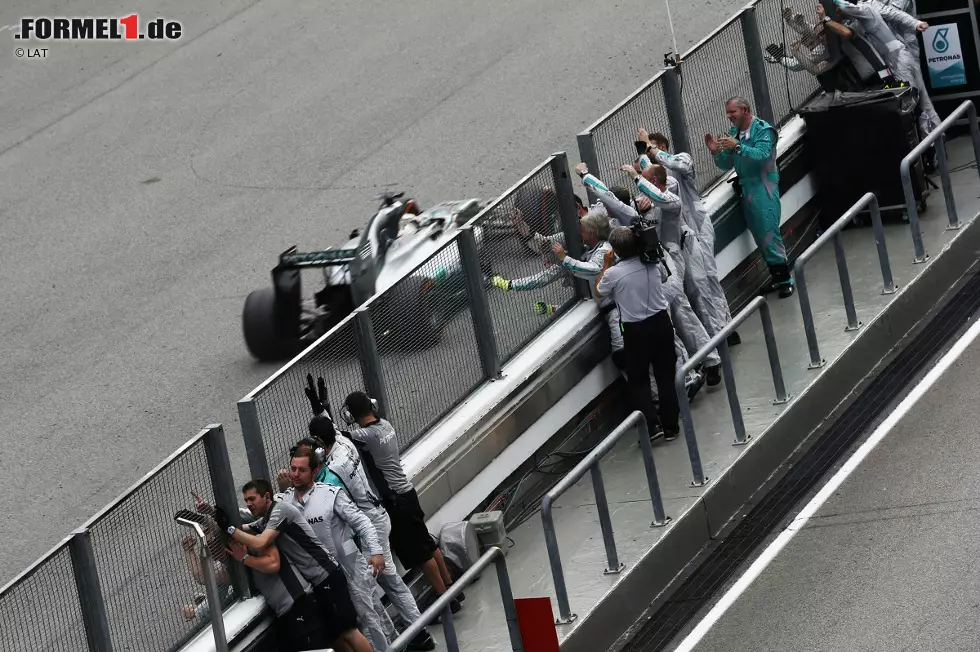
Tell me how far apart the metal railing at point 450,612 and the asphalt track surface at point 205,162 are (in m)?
5.01

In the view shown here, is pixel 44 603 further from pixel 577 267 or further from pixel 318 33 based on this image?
pixel 318 33

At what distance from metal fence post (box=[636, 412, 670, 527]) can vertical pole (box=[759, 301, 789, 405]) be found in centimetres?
180

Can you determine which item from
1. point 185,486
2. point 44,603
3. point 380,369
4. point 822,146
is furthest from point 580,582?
point 822,146

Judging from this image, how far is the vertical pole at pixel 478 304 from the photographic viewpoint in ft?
41.3

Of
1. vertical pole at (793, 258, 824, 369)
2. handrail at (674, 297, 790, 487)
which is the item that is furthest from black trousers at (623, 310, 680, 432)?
vertical pole at (793, 258, 824, 369)

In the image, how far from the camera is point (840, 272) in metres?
13.8

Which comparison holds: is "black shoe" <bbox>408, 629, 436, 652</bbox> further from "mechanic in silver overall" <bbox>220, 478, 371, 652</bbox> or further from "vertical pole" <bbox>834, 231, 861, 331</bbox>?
"vertical pole" <bbox>834, 231, 861, 331</bbox>

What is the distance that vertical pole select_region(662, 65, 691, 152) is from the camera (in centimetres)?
1479

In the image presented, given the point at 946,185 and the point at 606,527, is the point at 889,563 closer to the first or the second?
the point at 606,527

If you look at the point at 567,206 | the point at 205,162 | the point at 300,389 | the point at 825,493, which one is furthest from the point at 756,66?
the point at 205,162

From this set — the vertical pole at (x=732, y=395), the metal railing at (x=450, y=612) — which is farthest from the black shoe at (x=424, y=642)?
the vertical pole at (x=732, y=395)

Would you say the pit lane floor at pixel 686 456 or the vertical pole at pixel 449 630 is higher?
the vertical pole at pixel 449 630

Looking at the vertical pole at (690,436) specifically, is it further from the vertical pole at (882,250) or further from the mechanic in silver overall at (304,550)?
the vertical pole at (882,250)

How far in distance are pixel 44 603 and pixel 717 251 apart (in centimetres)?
763
